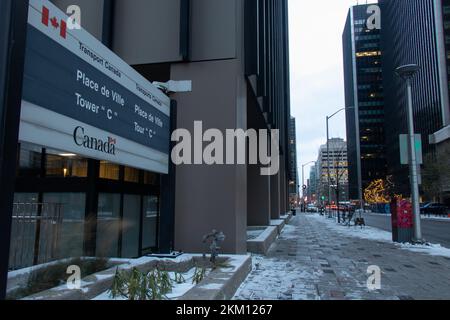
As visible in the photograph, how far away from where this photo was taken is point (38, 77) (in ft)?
14.9

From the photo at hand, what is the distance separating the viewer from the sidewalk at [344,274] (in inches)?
289

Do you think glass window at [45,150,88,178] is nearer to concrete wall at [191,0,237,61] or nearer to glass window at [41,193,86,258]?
glass window at [41,193,86,258]

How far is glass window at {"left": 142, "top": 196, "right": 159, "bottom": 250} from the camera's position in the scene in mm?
12602

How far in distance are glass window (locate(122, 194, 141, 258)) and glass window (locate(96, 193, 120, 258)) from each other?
0.44 metres

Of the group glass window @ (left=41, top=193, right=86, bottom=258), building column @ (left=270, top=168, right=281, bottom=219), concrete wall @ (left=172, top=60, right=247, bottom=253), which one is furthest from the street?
glass window @ (left=41, top=193, right=86, bottom=258)

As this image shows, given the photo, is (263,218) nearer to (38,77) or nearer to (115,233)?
(115,233)

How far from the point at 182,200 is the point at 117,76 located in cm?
474

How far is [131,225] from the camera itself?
11594 millimetres

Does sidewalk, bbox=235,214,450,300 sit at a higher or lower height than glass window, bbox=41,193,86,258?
lower

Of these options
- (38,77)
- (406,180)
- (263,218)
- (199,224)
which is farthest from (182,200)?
(406,180)

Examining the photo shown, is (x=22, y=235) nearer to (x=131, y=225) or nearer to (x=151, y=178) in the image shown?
(x=131, y=225)

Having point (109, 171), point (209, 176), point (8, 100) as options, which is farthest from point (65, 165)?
point (8, 100)

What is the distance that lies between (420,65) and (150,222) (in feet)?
304

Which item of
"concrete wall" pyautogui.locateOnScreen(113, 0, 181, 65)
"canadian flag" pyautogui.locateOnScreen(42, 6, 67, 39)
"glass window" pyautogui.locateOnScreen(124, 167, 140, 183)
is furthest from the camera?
"glass window" pyautogui.locateOnScreen(124, 167, 140, 183)
